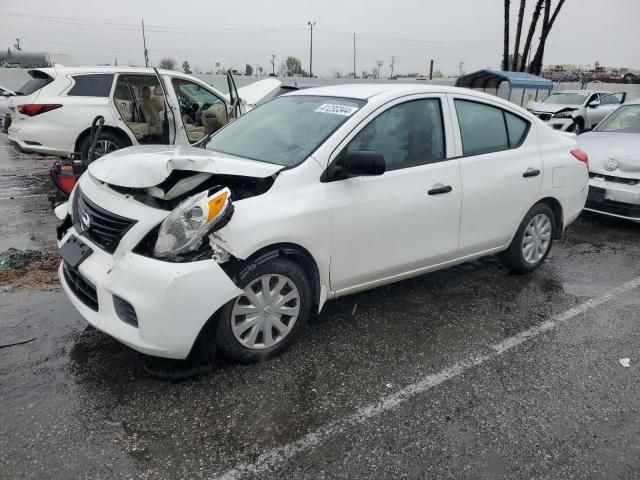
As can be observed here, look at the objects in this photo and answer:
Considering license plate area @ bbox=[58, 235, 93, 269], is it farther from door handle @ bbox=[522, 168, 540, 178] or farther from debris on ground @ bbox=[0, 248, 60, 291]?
door handle @ bbox=[522, 168, 540, 178]

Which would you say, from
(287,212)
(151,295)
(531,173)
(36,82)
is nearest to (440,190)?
(531,173)

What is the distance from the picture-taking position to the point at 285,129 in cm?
372

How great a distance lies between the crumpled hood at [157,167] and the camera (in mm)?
2873

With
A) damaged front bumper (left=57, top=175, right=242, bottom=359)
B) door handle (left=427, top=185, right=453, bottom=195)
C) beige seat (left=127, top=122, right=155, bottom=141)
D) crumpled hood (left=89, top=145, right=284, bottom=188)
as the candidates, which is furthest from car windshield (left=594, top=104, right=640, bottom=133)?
damaged front bumper (left=57, top=175, right=242, bottom=359)

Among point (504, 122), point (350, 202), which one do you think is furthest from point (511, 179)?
point (350, 202)

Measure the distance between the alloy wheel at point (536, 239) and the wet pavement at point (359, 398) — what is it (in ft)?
1.93

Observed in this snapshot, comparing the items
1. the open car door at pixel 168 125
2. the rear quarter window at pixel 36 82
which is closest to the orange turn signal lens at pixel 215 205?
the open car door at pixel 168 125

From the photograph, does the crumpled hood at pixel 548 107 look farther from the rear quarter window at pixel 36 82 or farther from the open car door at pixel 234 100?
the rear quarter window at pixel 36 82

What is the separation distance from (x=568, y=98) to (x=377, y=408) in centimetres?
1697

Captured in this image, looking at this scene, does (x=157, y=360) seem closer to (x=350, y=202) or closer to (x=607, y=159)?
(x=350, y=202)

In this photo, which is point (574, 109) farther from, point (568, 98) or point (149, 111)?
point (149, 111)

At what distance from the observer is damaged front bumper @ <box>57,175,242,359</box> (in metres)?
2.63

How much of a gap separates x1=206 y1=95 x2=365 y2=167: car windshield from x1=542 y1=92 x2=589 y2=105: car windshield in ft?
49.7

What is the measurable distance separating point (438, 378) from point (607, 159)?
4954 mm
